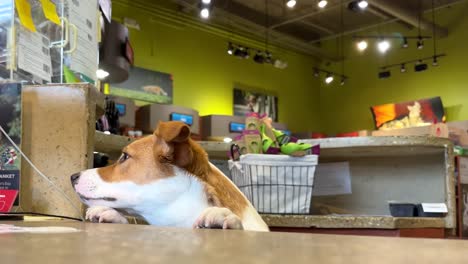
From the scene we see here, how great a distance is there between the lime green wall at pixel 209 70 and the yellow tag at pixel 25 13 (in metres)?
6.69

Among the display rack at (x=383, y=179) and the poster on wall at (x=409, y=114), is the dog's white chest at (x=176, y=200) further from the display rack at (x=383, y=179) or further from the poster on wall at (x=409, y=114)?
the poster on wall at (x=409, y=114)

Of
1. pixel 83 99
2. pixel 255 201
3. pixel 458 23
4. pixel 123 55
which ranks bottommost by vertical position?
pixel 255 201

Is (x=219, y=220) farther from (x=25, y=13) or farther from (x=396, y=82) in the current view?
(x=396, y=82)

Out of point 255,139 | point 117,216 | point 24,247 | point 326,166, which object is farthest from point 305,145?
point 24,247

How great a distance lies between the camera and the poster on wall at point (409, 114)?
9.18m

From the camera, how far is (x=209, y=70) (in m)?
9.61

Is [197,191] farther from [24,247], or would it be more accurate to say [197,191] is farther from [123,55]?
[123,55]

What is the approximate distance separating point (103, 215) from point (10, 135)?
15.0 inches

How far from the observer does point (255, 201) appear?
7.45ft

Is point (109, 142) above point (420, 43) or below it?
below

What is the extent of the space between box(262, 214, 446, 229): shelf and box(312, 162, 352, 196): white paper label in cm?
61

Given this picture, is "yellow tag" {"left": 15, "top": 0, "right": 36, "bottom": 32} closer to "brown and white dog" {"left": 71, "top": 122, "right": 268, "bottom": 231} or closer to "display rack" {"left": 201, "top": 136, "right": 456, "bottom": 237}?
"brown and white dog" {"left": 71, "top": 122, "right": 268, "bottom": 231}

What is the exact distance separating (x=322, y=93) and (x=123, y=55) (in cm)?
837

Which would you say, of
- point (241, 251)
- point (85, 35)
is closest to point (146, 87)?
point (85, 35)
